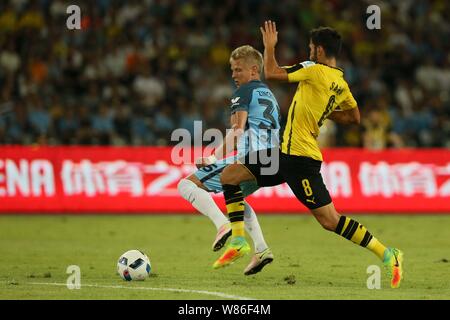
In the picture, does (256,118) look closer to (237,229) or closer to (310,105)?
(310,105)

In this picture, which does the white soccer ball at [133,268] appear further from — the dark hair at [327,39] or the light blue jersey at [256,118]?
the dark hair at [327,39]

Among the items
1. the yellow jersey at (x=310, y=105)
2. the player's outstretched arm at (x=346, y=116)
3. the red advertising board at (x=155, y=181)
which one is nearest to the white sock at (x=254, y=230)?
the yellow jersey at (x=310, y=105)

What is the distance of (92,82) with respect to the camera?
2264 cm

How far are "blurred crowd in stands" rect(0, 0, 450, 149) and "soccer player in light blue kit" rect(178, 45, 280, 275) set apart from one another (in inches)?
418

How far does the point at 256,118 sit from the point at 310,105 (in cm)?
92

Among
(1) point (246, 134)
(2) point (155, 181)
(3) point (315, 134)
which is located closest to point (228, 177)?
(1) point (246, 134)

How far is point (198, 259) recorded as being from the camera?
42.2 ft

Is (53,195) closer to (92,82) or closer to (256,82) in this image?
(92,82)

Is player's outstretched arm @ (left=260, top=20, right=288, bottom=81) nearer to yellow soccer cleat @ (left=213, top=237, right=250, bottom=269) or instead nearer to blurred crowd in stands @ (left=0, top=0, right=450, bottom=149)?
yellow soccer cleat @ (left=213, top=237, right=250, bottom=269)

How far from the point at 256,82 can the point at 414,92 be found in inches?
601

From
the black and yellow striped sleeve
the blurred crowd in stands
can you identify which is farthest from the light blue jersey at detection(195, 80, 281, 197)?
the blurred crowd in stands

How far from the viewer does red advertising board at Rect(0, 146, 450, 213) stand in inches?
774

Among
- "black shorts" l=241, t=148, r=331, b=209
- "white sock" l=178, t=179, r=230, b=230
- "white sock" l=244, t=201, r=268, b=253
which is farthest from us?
"white sock" l=178, t=179, r=230, b=230

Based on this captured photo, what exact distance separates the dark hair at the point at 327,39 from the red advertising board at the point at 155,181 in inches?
379
